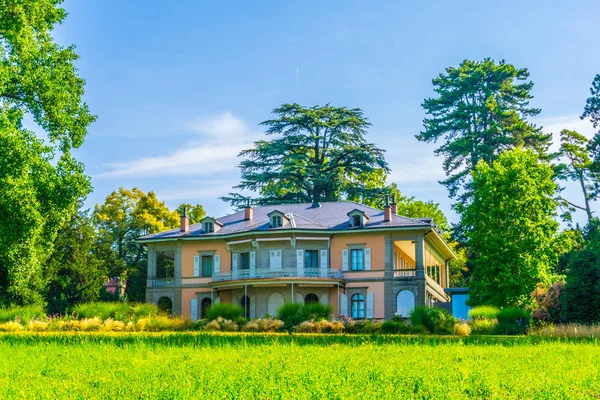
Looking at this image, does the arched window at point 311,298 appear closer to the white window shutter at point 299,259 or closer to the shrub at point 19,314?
the white window shutter at point 299,259

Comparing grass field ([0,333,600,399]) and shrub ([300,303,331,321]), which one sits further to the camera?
shrub ([300,303,331,321])

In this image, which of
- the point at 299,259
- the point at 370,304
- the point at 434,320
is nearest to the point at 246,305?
the point at 299,259

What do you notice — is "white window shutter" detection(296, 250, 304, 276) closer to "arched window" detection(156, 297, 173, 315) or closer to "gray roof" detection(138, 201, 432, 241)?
"gray roof" detection(138, 201, 432, 241)

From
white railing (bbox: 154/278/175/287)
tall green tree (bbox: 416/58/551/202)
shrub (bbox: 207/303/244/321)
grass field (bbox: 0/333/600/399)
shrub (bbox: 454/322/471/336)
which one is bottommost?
grass field (bbox: 0/333/600/399)

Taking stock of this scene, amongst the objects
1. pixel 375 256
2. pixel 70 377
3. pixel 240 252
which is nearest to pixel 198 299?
pixel 240 252

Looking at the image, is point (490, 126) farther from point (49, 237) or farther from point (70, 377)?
point (70, 377)

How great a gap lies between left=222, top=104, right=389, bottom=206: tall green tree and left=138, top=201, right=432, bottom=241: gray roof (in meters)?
5.57

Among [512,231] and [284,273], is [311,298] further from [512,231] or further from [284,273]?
[512,231]

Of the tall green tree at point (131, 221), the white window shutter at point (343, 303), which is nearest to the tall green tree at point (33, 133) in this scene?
the white window shutter at point (343, 303)

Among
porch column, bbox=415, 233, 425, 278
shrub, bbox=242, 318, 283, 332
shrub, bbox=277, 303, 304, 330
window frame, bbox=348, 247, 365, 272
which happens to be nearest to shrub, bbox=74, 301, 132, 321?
shrub, bbox=242, 318, 283, 332

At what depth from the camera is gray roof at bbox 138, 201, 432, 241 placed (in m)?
40.7

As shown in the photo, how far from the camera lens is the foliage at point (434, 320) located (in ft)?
81.9

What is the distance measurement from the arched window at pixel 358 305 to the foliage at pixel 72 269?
1402 centimetres

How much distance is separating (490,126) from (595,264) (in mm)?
31782
